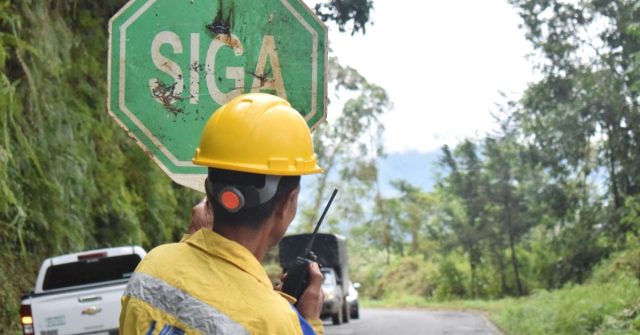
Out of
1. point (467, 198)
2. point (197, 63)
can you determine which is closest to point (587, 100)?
point (467, 198)

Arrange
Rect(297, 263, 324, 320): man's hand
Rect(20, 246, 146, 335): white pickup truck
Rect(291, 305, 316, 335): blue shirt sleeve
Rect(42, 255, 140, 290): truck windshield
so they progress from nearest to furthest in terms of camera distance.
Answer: Rect(291, 305, 316, 335): blue shirt sleeve → Rect(297, 263, 324, 320): man's hand → Rect(20, 246, 146, 335): white pickup truck → Rect(42, 255, 140, 290): truck windshield

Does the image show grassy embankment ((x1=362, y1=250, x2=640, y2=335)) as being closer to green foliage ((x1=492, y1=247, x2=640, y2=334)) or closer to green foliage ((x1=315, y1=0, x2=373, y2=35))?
green foliage ((x1=492, y1=247, x2=640, y2=334))

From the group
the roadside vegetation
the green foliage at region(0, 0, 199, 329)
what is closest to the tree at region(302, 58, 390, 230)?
the roadside vegetation

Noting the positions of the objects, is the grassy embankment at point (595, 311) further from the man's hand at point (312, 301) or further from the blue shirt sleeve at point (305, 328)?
the blue shirt sleeve at point (305, 328)

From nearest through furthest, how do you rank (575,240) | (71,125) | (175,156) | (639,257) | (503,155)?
1. (175,156)
2. (71,125)
3. (639,257)
4. (575,240)
5. (503,155)

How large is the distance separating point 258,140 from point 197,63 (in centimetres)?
205

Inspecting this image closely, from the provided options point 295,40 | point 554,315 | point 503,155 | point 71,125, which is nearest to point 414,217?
point 503,155

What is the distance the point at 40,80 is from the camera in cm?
1616

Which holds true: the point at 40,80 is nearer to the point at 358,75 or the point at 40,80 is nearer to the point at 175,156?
the point at 175,156

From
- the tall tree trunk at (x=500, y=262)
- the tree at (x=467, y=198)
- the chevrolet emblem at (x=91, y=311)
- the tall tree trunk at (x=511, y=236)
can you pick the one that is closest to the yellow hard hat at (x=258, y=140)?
the chevrolet emblem at (x=91, y=311)

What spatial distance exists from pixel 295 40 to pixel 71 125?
1343 centimetres

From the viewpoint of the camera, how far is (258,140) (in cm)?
237

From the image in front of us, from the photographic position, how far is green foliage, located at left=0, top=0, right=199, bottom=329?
14.9 m

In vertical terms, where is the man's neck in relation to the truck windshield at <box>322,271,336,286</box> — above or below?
above
